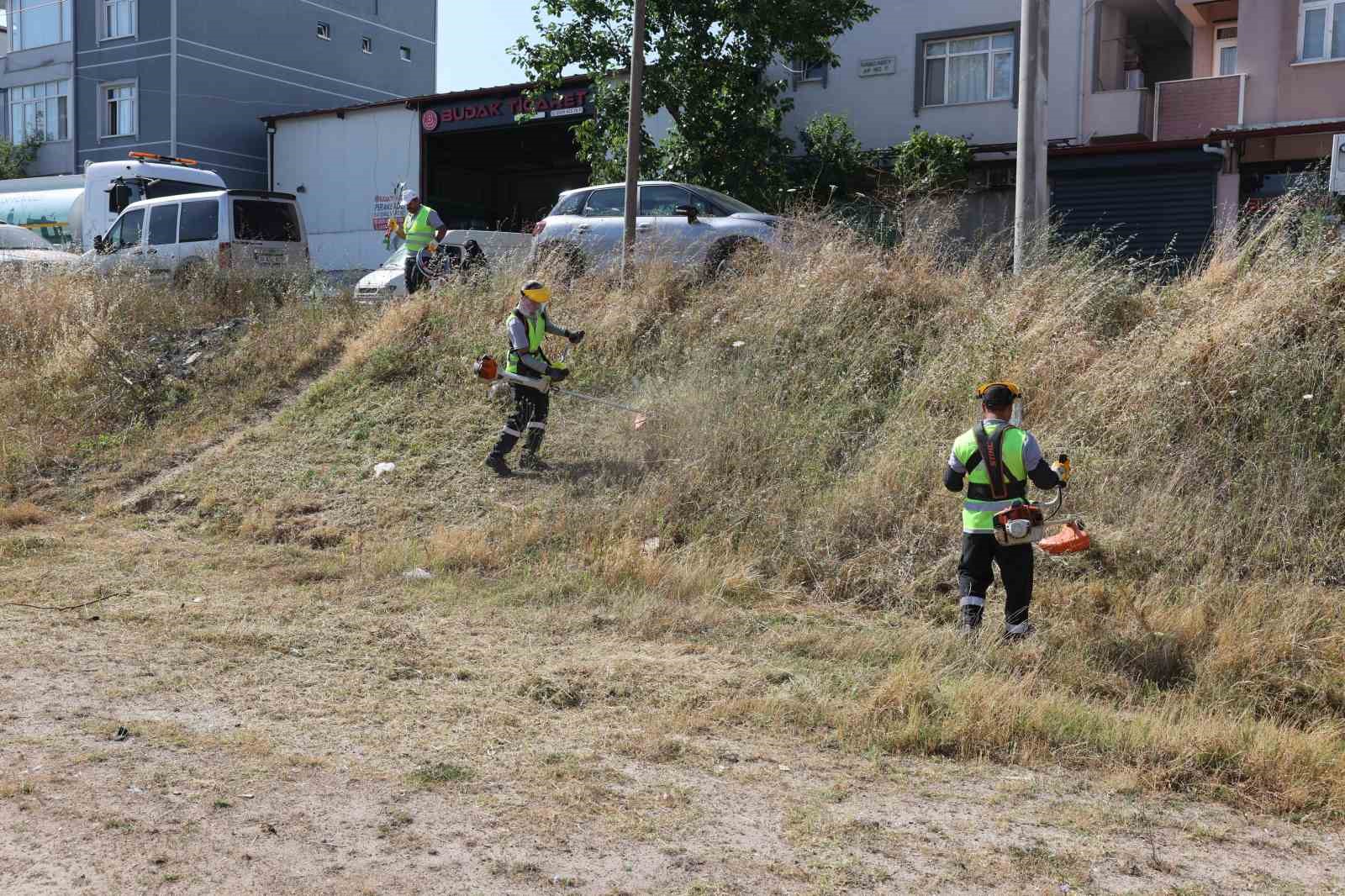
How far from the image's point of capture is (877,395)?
9773 millimetres

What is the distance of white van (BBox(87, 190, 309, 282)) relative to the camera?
16734 millimetres

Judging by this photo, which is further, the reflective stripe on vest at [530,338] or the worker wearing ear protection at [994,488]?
the reflective stripe on vest at [530,338]

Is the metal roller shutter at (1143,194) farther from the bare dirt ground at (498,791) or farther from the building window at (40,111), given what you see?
the building window at (40,111)

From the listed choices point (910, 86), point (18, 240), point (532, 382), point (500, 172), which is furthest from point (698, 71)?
point (500, 172)

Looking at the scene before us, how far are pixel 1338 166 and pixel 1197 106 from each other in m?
9.63

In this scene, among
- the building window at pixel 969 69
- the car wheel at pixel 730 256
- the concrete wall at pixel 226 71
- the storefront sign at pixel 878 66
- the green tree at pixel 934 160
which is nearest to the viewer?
the car wheel at pixel 730 256

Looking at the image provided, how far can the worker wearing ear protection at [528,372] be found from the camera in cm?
981

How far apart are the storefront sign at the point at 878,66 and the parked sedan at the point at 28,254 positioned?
47.3 ft

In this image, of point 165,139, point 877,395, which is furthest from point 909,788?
point 165,139

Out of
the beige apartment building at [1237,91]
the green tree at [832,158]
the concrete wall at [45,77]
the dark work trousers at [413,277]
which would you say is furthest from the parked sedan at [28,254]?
the beige apartment building at [1237,91]

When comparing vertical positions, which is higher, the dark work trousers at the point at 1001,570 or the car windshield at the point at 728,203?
the car windshield at the point at 728,203

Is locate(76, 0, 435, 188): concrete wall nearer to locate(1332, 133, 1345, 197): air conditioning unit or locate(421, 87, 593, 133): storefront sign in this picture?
locate(421, 87, 593, 133): storefront sign

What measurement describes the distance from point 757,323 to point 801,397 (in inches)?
48.7

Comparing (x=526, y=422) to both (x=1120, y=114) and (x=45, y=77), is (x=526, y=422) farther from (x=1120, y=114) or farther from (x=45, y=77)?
(x=45, y=77)
